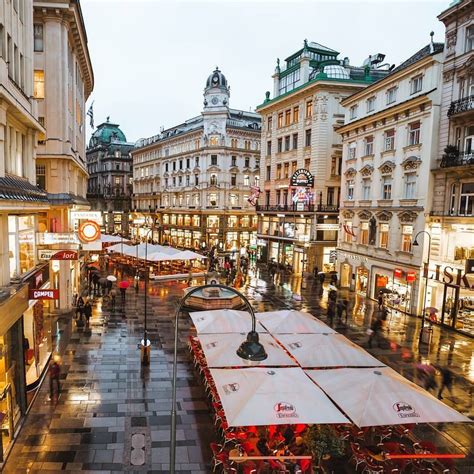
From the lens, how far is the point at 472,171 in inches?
955

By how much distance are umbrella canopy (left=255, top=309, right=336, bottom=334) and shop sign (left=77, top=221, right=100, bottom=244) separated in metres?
9.36

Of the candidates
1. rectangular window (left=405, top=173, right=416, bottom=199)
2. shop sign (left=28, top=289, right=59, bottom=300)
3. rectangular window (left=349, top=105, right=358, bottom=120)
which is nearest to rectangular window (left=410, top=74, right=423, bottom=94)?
rectangular window (left=405, top=173, right=416, bottom=199)

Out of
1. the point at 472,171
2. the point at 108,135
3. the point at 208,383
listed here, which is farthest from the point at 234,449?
the point at 108,135

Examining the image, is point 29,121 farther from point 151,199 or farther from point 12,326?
point 151,199

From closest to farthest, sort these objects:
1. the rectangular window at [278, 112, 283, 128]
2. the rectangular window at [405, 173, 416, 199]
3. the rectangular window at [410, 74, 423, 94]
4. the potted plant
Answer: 1. the potted plant
2. the rectangular window at [410, 74, 423, 94]
3. the rectangular window at [405, 173, 416, 199]
4. the rectangular window at [278, 112, 283, 128]

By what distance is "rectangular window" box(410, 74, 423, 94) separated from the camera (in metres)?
28.0

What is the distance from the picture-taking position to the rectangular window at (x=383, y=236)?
31719mm

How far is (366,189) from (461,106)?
11.0 m

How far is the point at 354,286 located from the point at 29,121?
29656 millimetres

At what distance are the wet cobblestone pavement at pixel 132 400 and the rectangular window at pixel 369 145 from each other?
1481cm

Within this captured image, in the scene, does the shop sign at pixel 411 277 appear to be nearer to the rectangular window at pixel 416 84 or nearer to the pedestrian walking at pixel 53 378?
the rectangular window at pixel 416 84

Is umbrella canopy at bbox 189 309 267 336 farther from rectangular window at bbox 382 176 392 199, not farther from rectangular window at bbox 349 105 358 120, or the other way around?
rectangular window at bbox 349 105 358 120

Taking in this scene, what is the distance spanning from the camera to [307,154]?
44000mm

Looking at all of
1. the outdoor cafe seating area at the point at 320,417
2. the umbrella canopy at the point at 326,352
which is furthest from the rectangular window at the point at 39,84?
the umbrella canopy at the point at 326,352
